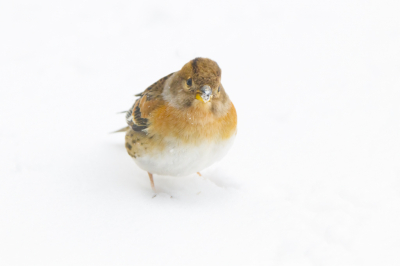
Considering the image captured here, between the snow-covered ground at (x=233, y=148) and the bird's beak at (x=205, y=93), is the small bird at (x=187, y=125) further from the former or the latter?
the snow-covered ground at (x=233, y=148)

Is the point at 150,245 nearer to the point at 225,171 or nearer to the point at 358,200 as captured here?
the point at 225,171

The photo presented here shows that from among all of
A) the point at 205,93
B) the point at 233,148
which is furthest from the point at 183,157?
the point at 233,148

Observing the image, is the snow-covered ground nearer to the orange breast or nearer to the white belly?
the white belly

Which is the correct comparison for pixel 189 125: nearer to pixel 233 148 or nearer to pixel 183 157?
pixel 183 157

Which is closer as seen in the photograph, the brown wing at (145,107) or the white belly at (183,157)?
the white belly at (183,157)

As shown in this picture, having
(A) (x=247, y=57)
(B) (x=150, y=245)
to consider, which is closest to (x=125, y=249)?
(B) (x=150, y=245)

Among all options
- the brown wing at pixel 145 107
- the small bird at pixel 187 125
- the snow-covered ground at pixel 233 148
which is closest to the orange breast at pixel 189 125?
the small bird at pixel 187 125

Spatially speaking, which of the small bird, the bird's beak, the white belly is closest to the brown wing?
the small bird
